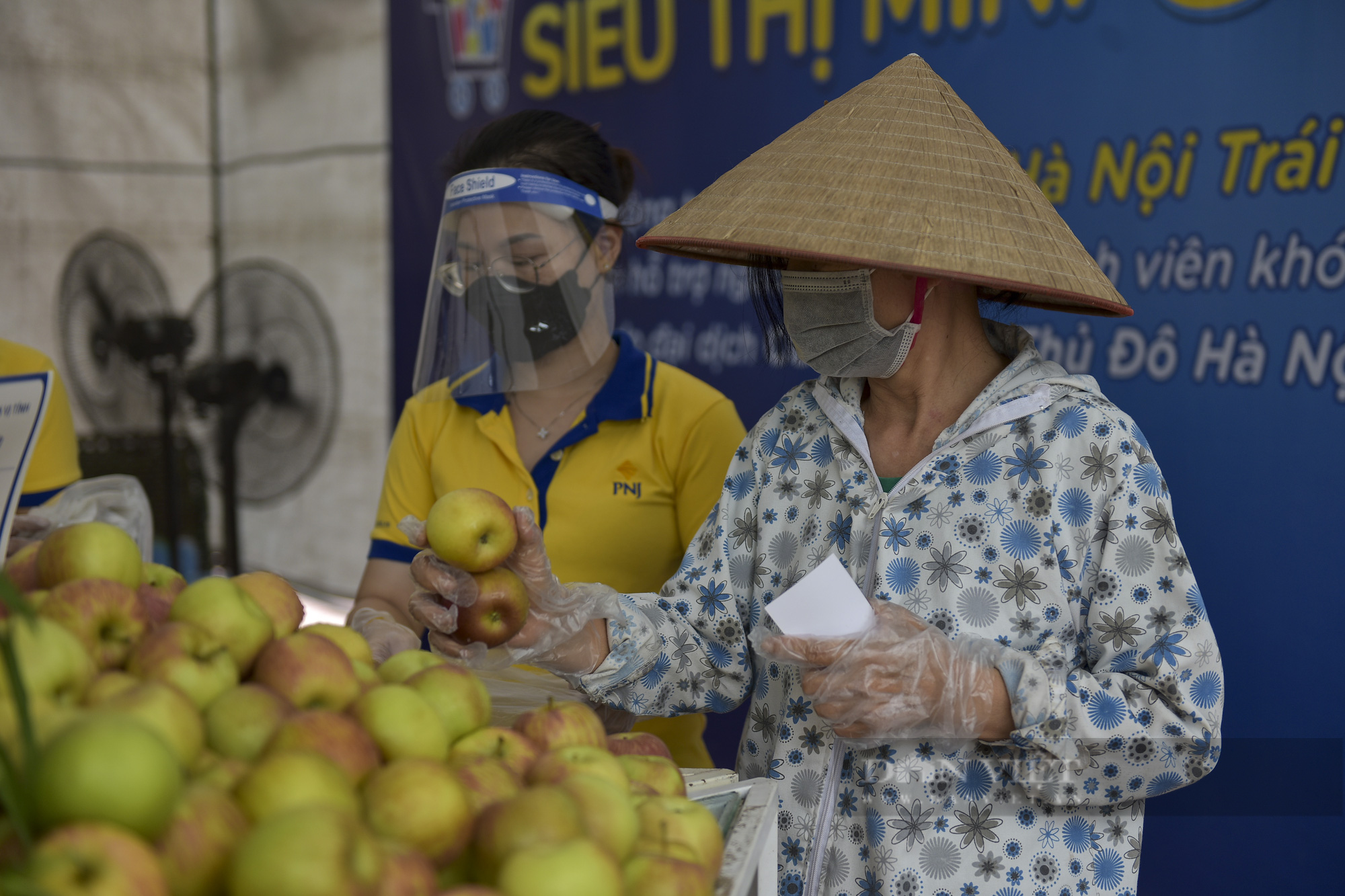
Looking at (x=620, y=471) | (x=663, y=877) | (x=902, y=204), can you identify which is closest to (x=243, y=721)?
(x=663, y=877)

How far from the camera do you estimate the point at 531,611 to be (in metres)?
1.70

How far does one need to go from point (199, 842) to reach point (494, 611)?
0.93m

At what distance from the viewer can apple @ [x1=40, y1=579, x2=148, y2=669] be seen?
0.99 m

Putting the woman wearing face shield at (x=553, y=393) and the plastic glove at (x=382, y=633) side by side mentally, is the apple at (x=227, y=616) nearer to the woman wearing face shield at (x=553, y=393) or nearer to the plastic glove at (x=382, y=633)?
the plastic glove at (x=382, y=633)

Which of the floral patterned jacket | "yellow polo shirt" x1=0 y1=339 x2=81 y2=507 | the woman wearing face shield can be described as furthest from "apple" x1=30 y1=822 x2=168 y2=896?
"yellow polo shirt" x1=0 y1=339 x2=81 y2=507

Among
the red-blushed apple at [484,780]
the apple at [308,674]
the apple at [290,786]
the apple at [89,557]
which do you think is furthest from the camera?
the apple at [89,557]

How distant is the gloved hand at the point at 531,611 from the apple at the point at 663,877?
2.60ft

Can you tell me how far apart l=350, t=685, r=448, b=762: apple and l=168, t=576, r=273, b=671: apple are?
16cm

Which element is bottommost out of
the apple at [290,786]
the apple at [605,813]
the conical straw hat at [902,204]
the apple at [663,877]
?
the apple at [663,877]

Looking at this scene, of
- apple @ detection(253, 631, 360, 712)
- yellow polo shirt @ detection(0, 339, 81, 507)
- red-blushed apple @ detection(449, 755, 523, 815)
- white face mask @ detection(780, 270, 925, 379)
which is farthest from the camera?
yellow polo shirt @ detection(0, 339, 81, 507)

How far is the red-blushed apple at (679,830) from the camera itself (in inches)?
35.9

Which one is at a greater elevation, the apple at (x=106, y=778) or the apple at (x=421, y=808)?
the apple at (x=106, y=778)

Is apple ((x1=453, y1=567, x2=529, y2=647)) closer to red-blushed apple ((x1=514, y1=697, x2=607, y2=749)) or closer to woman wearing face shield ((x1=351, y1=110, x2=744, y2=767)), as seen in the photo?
woman wearing face shield ((x1=351, y1=110, x2=744, y2=767))

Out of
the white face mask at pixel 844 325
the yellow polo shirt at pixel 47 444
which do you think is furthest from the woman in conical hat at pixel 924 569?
the yellow polo shirt at pixel 47 444
